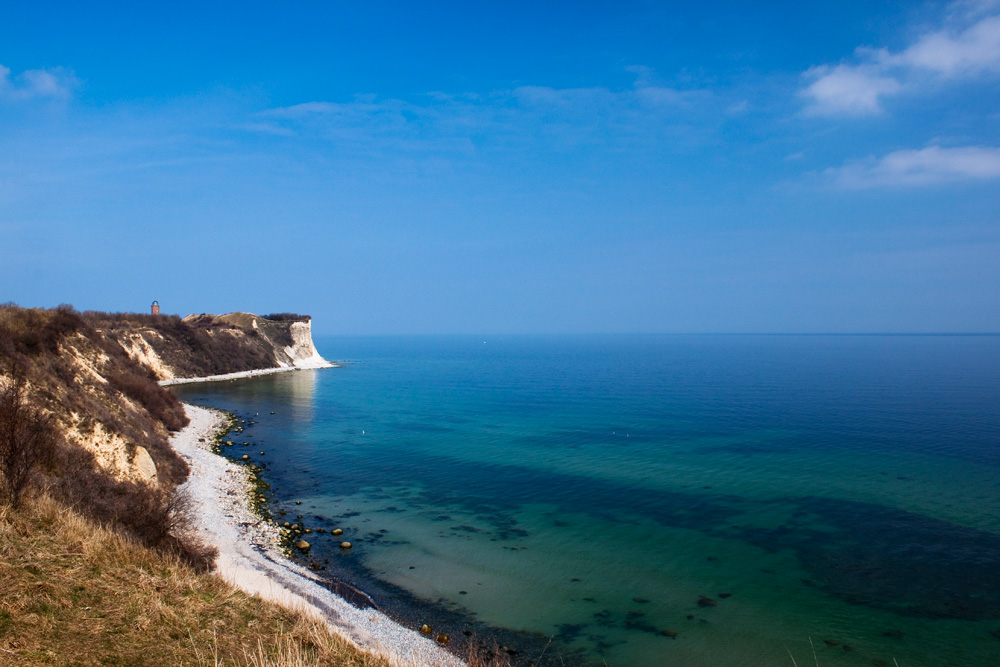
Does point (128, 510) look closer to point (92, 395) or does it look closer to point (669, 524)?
point (92, 395)

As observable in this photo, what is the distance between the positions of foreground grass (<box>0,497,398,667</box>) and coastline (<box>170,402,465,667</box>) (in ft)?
7.00

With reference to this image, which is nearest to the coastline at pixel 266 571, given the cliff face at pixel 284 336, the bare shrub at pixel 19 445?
the bare shrub at pixel 19 445

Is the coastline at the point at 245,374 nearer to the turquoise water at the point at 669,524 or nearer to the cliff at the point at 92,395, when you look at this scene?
the turquoise water at the point at 669,524

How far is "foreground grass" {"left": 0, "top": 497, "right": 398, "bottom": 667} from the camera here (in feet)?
28.0

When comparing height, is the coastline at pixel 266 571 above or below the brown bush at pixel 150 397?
below

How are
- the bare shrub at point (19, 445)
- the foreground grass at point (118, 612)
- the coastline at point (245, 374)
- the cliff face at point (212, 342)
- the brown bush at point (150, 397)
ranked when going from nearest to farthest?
the foreground grass at point (118, 612) → the bare shrub at point (19, 445) → the brown bush at point (150, 397) → the cliff face at point (212, 342) → the coastline at point (245, 374)

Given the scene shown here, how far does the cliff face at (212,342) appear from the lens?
3108 inches

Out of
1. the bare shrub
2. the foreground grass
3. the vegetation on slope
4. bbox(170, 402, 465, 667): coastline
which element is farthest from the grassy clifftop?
the vegetation on slope

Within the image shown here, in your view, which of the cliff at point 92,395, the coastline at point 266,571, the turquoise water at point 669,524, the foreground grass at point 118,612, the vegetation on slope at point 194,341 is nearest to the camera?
the foreground grass at point 118,612

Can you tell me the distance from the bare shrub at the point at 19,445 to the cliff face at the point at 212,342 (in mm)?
53016

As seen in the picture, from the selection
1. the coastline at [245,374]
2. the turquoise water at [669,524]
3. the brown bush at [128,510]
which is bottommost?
the turquoise water at [669,524]

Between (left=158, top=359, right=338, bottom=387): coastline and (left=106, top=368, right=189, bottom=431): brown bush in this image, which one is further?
(left=158, top=359, right=338, bottom=387): coastline

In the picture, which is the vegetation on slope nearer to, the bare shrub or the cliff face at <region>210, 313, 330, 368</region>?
the cliff face at <region>210, 313, 330, 368</region>

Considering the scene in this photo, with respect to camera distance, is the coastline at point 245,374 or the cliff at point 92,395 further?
the coastline at point 245,374
